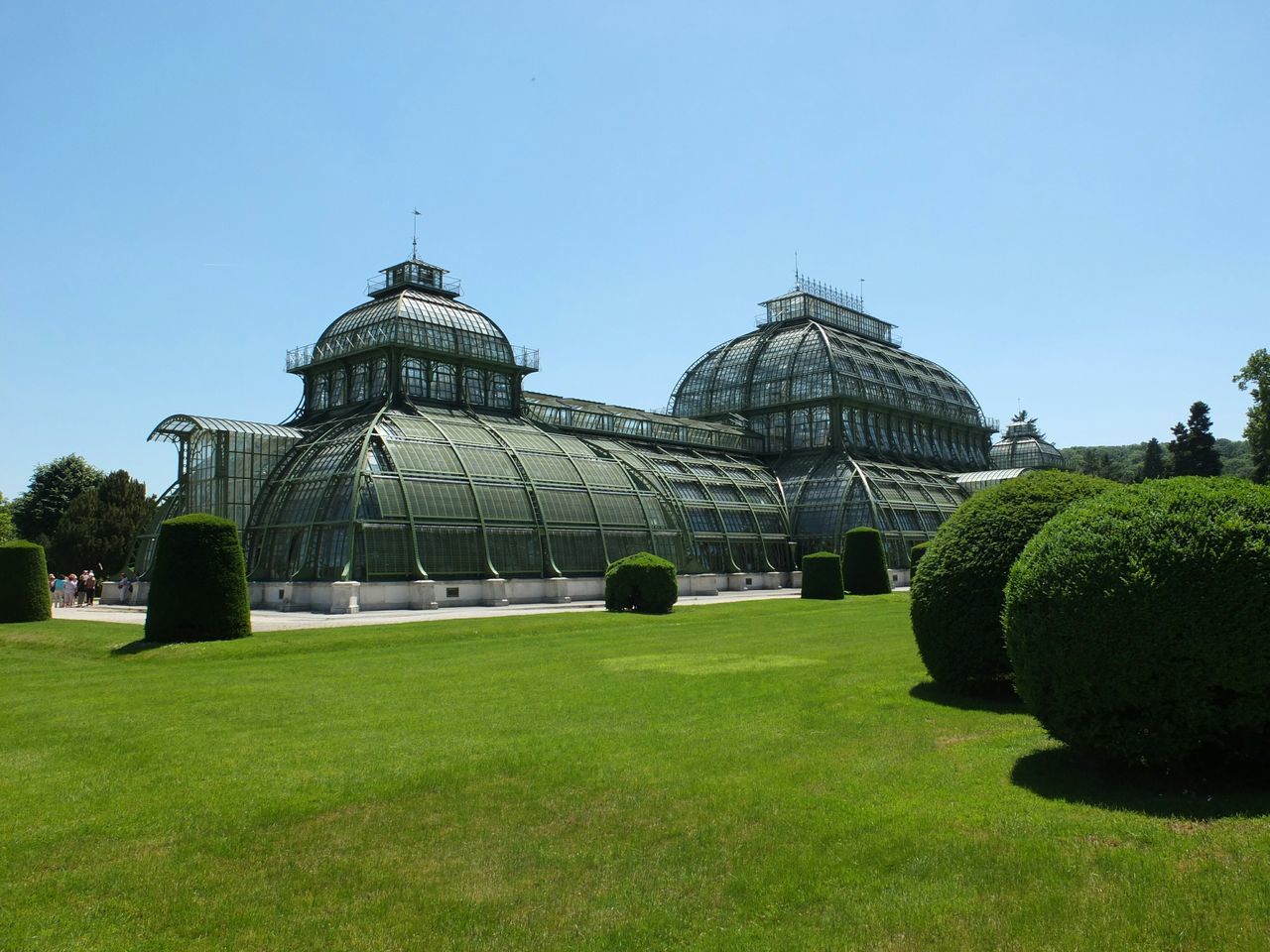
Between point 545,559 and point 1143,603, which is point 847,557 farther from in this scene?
point 1143,603

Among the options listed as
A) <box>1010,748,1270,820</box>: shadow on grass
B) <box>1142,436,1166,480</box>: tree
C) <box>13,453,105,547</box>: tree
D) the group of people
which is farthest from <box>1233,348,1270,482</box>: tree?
<box>13,453,105,547</box>: tree

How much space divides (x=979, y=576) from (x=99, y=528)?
7087 cm

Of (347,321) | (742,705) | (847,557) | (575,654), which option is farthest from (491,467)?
(742,705)

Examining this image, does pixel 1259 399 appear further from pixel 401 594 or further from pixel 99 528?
pixel 99 528

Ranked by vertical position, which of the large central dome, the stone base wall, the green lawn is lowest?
the green lawn

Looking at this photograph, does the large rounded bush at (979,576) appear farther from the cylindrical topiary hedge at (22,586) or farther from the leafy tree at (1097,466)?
the leafy tree at (1097,466)

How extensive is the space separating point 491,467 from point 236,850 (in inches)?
1532

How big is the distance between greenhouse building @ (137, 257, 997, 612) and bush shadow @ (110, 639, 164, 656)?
11.5m

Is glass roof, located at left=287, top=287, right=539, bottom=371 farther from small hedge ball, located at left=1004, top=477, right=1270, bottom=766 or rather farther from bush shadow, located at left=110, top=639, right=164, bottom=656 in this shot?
small hedge ball, located at left=1004, top=477, right=1270, bottom=766

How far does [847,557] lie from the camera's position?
5172cm

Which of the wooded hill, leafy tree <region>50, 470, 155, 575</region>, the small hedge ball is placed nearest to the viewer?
the small hedge ball

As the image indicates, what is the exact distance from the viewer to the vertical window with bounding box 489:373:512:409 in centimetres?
5634

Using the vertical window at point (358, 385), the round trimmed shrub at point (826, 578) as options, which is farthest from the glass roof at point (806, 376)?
the vertical window at point (358, 385)

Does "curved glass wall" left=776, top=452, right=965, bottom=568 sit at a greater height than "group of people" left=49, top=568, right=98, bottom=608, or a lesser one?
greater
